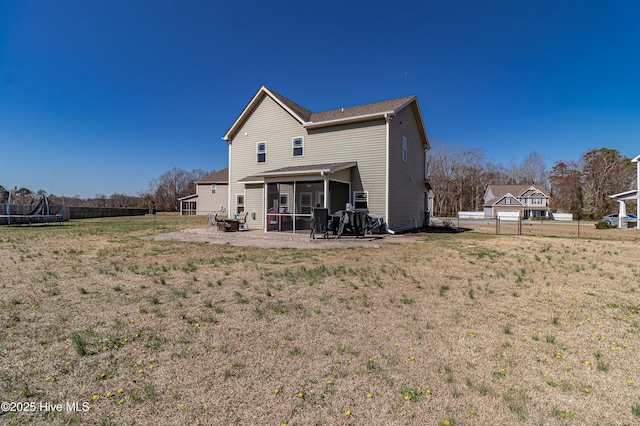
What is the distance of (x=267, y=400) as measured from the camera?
2.28 meters

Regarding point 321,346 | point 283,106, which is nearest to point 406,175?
point 283,106

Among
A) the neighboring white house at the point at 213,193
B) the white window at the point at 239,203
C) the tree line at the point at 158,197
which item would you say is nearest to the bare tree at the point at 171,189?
the tree line at the point at 158,197

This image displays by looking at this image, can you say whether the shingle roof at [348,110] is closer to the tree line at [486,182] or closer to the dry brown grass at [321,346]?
the dry brown grass at [321,346]

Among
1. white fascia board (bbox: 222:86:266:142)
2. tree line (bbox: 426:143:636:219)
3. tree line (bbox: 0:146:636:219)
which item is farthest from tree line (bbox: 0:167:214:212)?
tree line (bbox: 426:143:636:219)

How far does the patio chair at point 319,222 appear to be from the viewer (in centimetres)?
1269

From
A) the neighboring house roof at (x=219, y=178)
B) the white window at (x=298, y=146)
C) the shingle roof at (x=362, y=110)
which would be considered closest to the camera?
the shingle roof at (x=362, y=110)

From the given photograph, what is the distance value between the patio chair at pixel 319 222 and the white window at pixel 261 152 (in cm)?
669

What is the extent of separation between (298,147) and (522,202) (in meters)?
48.9

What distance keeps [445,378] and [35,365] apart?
376cm

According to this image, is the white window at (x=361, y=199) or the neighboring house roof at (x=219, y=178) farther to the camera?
the neighboring house roof at (x=219, y=178)

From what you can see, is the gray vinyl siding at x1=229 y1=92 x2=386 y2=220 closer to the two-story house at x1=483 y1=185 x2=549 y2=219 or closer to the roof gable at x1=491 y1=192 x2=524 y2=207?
the two-story house at x1=483 y1=185 x2=549 y2=219

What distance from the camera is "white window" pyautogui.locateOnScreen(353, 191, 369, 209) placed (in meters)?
14.9

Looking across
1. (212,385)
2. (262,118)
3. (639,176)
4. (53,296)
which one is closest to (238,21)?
(262,118)

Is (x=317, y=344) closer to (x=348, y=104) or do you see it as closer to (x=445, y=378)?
(x=445, y=378)
